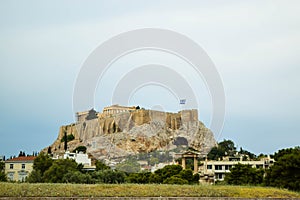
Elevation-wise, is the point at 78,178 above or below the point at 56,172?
below

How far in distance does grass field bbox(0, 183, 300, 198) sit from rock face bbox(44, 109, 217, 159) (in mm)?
52001

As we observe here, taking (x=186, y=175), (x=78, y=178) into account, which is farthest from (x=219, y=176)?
(x=78, y=178)

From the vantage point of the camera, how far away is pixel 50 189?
19.7 metres

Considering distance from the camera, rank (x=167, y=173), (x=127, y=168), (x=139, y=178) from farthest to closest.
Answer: (x=127, y=168) → (x=167, y=173) → (x=139, y=178)

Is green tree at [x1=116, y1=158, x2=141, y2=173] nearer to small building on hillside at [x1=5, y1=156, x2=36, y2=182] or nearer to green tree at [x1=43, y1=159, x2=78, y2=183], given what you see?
small building on hillside at [x1=5, y1=156, x2=36, y2=182]

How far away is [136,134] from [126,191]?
3787 inches

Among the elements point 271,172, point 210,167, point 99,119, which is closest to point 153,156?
point 99,119

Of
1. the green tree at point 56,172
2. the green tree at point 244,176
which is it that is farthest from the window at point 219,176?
the green tree at point 56,172

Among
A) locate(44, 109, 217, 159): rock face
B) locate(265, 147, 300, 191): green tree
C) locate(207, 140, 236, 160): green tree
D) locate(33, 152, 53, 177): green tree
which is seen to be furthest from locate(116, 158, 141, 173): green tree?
locate(265, 147, 300, 191): green tree

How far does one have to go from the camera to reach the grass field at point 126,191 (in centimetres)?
1908

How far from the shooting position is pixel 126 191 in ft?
67.4

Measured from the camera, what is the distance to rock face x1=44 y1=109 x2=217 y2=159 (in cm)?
8650

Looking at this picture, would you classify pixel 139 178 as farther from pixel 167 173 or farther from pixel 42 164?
pixel 42 164

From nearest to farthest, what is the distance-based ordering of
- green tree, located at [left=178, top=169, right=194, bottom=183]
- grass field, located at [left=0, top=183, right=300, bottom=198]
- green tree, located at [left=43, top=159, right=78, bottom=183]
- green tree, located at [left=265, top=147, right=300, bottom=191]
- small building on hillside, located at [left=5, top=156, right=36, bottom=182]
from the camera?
grass field, located at [left=0, top=183, right=300, bottom=198]
green tree, located at [left=265, top=147, right=300, bottom=191]
green tree, located at [left=178, top=169, right=194, bottom=183]
green tree, located at [left=43, top=159, right=78, bottom=183]
small building on hillside, located at [left=5, top=156, right=36, bottom=182]
